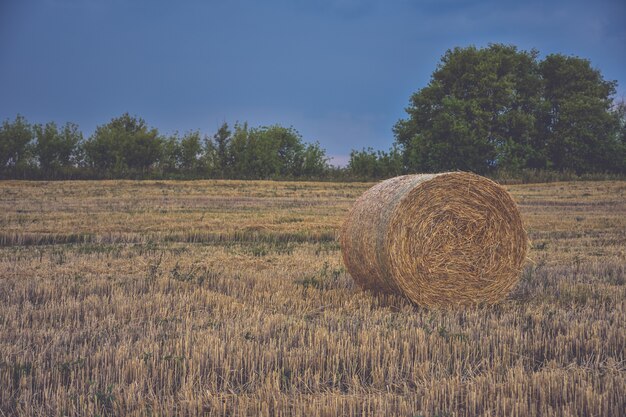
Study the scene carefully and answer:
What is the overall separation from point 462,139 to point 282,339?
4548cm

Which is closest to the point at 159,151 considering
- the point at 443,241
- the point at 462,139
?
the point at 462,139

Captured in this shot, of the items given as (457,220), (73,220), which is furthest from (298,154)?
(457,220)

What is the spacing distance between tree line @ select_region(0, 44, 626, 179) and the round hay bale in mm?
37199

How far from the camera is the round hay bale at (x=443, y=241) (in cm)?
784

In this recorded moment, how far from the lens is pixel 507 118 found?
5025 centimetres

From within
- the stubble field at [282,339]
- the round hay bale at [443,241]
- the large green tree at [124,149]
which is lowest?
the stubble field at [282,339]

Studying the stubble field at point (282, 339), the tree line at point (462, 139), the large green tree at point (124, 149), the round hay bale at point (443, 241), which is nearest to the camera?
the stubble field at point (282, 339)

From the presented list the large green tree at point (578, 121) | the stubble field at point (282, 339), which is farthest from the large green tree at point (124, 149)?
the stubble field at point (282, 339)

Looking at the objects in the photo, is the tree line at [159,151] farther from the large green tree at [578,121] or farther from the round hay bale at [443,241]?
the round hay bale at [443,241]

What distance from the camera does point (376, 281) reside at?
8.26 m

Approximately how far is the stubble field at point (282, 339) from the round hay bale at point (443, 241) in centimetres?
37

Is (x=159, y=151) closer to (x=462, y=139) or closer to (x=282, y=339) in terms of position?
(x=462, y=139)

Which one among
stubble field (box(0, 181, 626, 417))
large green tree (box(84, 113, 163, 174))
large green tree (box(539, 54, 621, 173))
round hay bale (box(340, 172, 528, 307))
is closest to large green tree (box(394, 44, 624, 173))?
large green tree (box(539, 54, 621, 173))

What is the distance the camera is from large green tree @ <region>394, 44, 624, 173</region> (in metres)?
49.3
